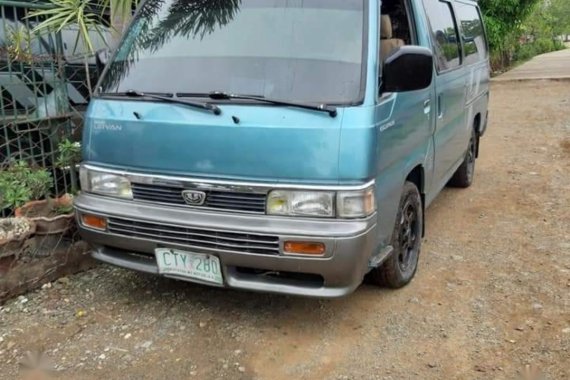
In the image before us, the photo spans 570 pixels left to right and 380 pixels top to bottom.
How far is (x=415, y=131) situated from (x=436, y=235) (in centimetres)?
152

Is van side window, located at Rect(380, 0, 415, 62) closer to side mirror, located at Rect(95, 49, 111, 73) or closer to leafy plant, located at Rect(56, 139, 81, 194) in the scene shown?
side mirror, located at Rect(95, 49, 111, 73)

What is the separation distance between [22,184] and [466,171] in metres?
4.41

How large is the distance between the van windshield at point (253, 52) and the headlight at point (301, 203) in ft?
1.61

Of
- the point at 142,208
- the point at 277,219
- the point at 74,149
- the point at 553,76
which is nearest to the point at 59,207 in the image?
the point at 74,149

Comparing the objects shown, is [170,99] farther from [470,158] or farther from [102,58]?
[470,158]

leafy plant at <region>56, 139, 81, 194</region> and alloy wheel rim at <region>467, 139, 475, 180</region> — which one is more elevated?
leafy plant at <region>56, 139, 81, 194</region>

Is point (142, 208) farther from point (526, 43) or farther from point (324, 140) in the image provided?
point (526, 43)

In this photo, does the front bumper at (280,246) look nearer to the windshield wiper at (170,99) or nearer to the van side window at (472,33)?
the windshield wiper at (170,99)

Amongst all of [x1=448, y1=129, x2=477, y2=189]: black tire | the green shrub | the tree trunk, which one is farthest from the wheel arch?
the green shrub

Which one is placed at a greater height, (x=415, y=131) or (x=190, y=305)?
(x=415, y=131)

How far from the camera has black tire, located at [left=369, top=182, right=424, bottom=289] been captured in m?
3.49

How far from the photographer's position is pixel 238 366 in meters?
2.90

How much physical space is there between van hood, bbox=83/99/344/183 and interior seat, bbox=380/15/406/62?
29.0 inches

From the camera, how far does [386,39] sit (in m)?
3.31
